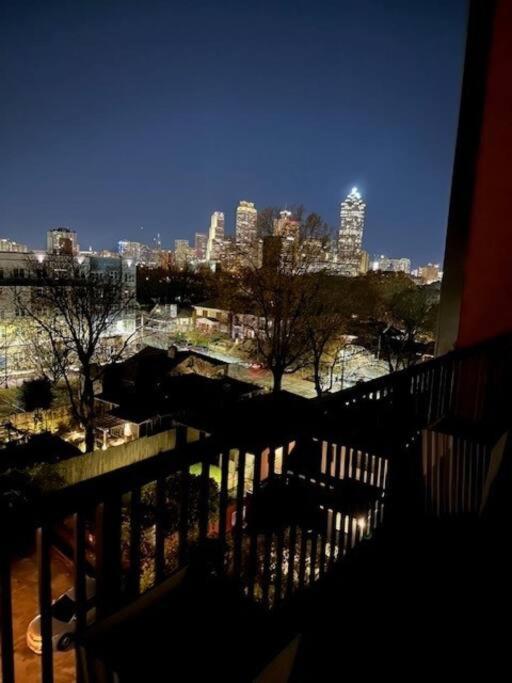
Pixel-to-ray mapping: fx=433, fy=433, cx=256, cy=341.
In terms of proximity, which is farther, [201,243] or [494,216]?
[201,243]

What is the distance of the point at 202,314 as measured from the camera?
105 feet

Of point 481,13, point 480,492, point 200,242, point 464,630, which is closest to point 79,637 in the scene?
point 464,630

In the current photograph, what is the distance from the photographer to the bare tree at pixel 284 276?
57.9 feet

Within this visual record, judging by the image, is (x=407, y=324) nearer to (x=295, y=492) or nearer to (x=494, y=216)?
(x=494, y=216)

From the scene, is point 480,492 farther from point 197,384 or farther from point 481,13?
point 197,384

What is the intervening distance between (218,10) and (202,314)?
36.0 metres

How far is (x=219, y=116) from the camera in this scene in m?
110

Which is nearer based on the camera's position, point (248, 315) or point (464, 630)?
point (464, 630)

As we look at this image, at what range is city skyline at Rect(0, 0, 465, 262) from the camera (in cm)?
3491

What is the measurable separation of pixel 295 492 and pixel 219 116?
402 ft

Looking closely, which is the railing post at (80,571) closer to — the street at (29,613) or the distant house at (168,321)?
the street at (29,613)

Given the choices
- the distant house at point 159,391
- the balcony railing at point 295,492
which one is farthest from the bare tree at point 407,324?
the balcony railing at point 295,492

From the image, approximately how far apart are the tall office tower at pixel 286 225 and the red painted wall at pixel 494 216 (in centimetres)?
1314

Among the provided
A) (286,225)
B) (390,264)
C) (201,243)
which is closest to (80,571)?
(286,225)
